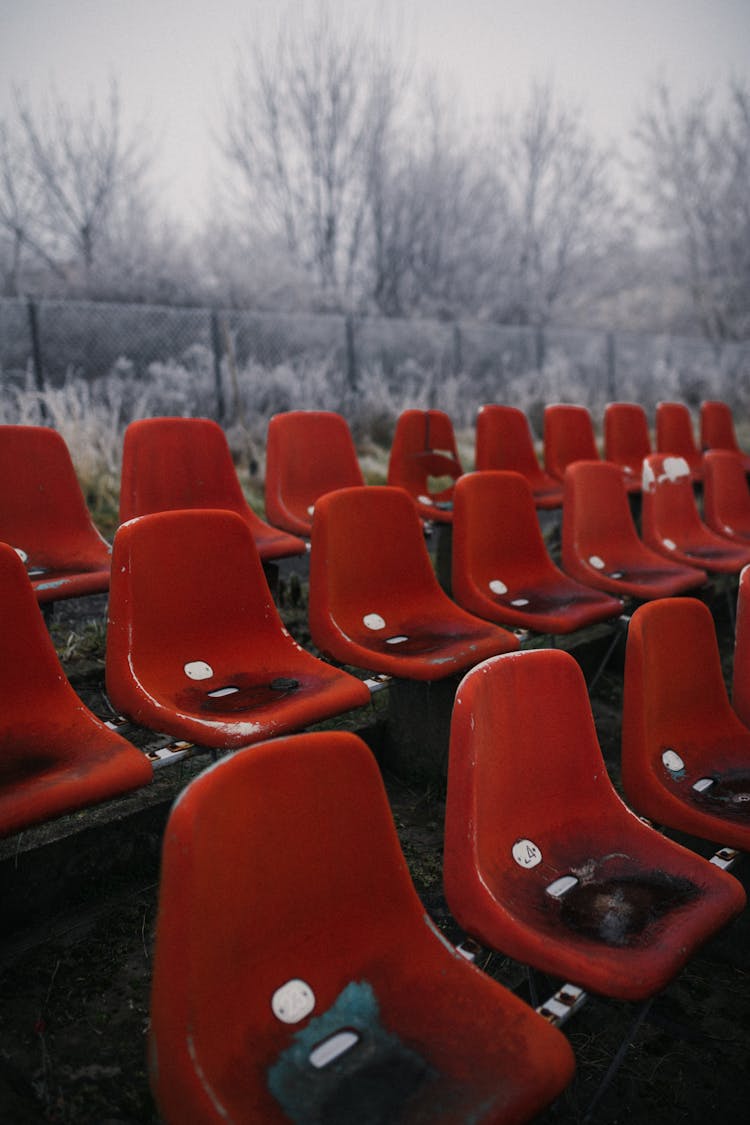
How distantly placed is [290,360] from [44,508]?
16.0 feet

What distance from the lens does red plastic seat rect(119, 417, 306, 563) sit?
296 cm

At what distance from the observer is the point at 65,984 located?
1.57 metres

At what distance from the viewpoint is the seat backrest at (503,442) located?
4500 millimetres

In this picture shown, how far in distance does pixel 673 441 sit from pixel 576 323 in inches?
Result: 382

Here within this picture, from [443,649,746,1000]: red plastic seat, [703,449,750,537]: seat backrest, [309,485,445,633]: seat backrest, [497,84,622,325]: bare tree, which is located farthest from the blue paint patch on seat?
[497,84,622,325]: bare tree

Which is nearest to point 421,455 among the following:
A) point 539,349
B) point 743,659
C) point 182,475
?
point 182,475

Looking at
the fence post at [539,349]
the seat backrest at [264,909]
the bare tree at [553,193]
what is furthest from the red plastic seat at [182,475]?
the bare tree at [553,193]

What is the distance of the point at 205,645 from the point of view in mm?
2141

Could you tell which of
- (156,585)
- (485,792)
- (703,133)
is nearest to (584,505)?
(156,585)

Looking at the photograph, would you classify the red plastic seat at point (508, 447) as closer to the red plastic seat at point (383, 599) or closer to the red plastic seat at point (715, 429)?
the red plastic seat at point (383, 599)

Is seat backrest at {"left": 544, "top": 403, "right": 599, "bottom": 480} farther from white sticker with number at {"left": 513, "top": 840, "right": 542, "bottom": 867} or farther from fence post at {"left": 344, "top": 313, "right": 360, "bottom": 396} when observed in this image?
white sticker with number at {"left": 513, "top": 840, "right": 542, "bottom": 867}

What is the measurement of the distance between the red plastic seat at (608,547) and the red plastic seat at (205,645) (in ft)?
4.76

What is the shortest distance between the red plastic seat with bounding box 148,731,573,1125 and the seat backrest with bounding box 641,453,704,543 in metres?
2.91

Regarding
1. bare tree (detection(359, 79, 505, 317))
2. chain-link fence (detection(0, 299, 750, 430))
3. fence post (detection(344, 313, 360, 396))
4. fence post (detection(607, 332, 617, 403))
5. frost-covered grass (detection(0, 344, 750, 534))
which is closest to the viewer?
frost-covered grass (detection(0, 344, 750, 534))
